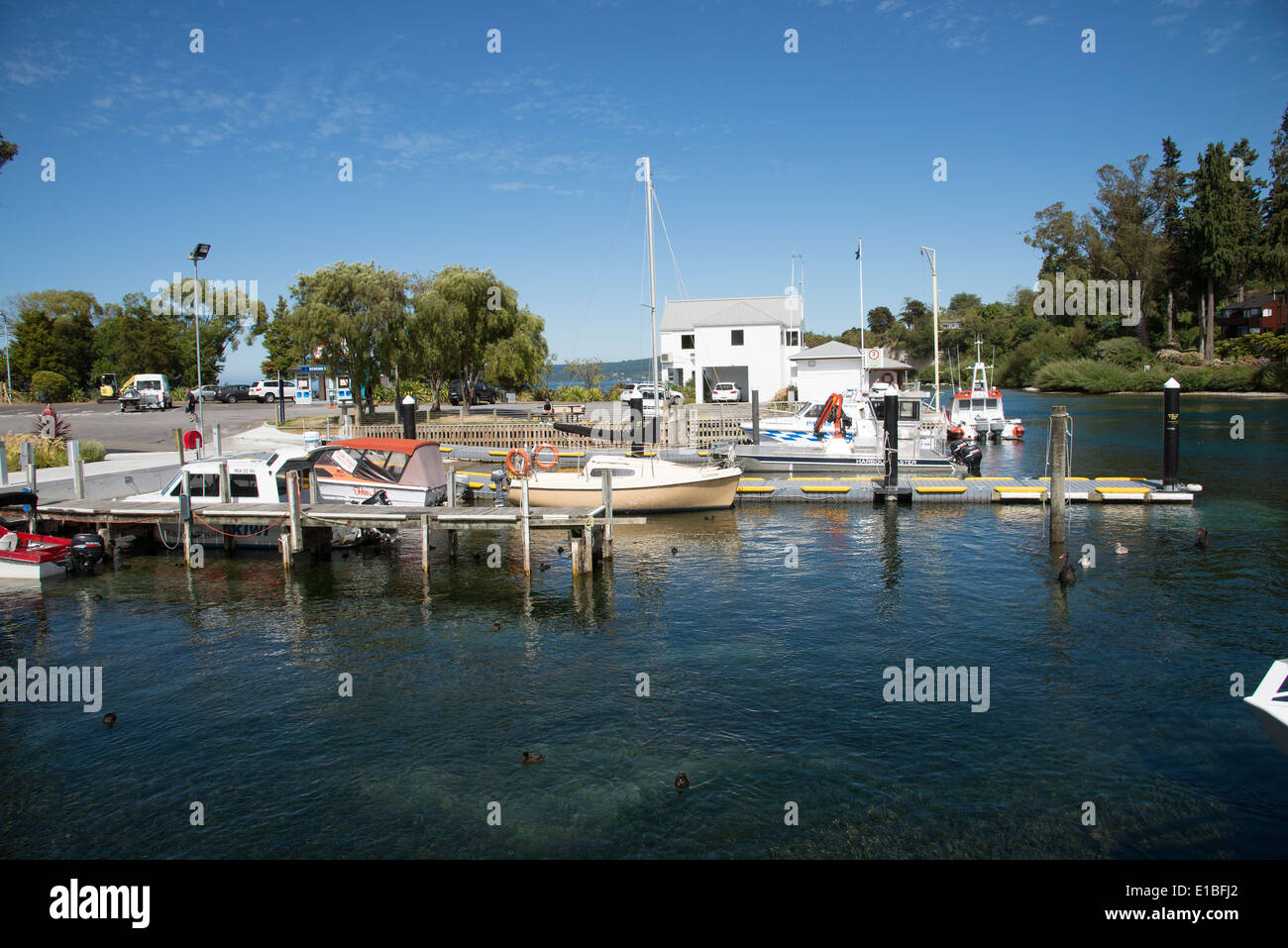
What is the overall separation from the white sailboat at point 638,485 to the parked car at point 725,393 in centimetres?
3117

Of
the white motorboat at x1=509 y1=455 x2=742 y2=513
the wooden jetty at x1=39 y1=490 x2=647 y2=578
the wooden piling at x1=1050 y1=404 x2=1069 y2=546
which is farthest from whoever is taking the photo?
the white motorboat at x1=509 y1=455 x2=742 y2=513

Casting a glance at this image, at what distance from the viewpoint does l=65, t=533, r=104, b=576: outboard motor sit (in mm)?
19250

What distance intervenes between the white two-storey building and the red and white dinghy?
150 ft

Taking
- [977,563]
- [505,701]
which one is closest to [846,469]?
[977,563]

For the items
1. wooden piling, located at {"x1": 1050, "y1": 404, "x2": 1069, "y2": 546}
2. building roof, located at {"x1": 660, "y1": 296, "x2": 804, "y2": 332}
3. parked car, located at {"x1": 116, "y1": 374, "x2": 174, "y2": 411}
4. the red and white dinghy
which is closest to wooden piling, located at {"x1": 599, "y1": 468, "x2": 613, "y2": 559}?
wooden piling, located at {"x1": 1050, "y1": 404, "x2": 1069, "y2": 546}

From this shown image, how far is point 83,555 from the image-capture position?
19328 mm

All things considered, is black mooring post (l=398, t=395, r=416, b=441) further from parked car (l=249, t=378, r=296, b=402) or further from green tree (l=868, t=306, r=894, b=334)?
green tree (l=868, t=306, r=894, b=334)

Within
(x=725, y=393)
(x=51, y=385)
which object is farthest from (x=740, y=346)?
(x=51, y=385)

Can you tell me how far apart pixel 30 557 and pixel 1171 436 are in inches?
1173

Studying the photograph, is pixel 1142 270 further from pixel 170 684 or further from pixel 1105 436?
pixel 170 684

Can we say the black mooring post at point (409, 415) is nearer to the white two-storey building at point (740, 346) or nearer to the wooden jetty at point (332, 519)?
the wooden jetty at point (332, 519)

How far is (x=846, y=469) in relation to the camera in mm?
32594

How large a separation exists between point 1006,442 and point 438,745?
42.7 metres

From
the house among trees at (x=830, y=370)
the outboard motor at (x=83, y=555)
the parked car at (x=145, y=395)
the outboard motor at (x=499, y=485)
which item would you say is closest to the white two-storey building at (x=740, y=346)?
the house among trees at (x=830, y=370)
